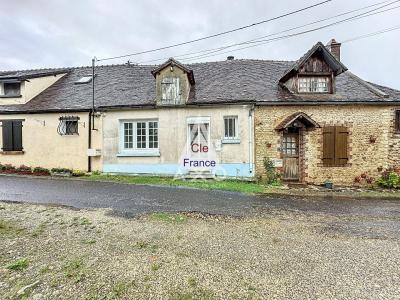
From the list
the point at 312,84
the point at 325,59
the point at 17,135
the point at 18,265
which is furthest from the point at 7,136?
the point at 325,59

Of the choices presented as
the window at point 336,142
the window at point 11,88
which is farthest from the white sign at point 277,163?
the window at point 11,88

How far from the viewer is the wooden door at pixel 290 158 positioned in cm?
1209

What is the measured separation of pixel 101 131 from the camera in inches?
513

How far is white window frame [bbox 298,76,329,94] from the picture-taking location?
1271cm

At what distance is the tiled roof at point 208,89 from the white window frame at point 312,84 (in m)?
0.55

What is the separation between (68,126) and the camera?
13.6 metres

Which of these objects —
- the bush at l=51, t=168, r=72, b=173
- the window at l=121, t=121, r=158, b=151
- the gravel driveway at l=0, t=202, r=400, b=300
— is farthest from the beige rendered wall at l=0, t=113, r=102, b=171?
the gravel driveway at l=0, t=202, r=400, b=300

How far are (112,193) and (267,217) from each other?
557cm

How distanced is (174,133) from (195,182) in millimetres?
2845

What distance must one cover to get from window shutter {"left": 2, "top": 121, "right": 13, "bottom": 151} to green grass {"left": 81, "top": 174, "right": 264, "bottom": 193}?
552 centimetres

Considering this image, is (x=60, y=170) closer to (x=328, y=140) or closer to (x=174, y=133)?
(x=174, y=133)

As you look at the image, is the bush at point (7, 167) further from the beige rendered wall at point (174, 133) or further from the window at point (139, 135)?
the window at point (139, 135)

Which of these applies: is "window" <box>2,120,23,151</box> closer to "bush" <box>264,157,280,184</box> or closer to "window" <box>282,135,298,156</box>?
"bush" <box>264,157,280,184</box>

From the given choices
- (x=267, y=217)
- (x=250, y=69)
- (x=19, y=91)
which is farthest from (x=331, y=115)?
(x=19, y=91)
